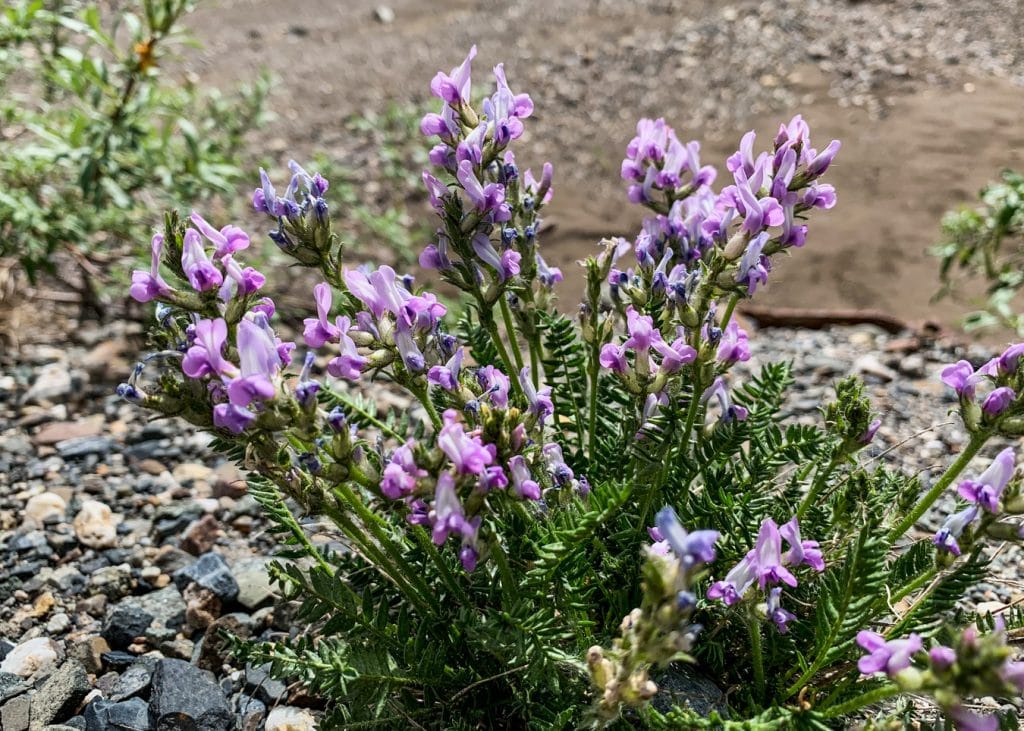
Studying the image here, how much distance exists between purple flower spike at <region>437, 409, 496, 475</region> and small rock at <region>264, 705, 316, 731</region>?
1053mm

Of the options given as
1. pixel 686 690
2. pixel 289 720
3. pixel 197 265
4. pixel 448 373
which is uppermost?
pixel 197 265

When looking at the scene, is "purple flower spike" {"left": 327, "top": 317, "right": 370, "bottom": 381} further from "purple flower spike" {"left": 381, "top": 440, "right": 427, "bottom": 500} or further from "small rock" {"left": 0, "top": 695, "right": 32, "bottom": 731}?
"small rock" {"left": 0, "top": 695, "right": 32, "bottom": 731}

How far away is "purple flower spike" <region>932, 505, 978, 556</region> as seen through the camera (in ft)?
5.36

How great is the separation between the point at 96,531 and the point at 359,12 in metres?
7.09

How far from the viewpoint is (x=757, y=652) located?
1.82 metres

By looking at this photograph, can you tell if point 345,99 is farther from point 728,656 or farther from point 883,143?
point 728,656

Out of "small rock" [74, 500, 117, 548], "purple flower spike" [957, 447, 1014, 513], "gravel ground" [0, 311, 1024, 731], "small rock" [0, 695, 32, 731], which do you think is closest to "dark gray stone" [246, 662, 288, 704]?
"gravel ground" [0, 311, 1024, 731]

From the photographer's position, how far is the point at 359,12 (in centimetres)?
892

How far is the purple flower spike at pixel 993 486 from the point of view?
1.61 metres

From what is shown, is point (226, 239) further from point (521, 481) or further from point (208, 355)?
point (521, 481)

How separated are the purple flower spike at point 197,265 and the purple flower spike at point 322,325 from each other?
0.60 feet

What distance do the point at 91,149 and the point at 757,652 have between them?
319 centimetres

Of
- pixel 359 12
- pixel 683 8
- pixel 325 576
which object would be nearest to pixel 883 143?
pixel 683 8

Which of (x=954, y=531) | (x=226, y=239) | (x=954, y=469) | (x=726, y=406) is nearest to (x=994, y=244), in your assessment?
(x=726, y=406)
